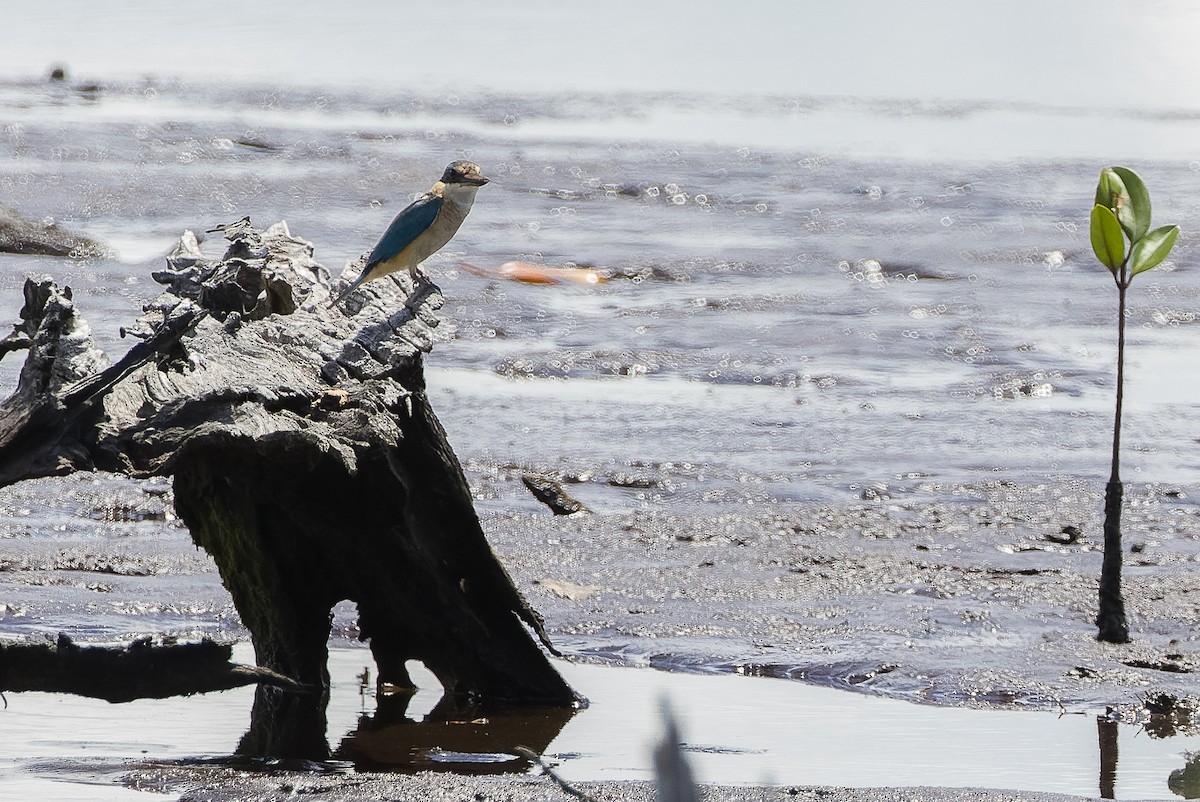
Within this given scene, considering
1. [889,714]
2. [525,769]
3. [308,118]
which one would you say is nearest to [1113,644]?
[889,714]

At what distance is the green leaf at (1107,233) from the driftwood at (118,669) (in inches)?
128

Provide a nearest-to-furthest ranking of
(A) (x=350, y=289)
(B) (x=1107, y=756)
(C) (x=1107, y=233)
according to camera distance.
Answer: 1. (B) (x=1107, y=756)
2. (A) (x=350, y=289)
3. (C) (x=1107, y=233)

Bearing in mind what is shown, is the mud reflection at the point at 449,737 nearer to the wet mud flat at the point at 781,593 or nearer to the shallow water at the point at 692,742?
the shallow water at the point at 692,742

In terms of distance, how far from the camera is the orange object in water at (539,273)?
1255cm

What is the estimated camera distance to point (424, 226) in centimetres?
638

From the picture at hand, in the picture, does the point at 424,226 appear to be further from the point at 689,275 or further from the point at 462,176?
the point at 689,275

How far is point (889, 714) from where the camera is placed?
5.34 meters

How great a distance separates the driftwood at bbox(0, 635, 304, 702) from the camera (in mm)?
3631

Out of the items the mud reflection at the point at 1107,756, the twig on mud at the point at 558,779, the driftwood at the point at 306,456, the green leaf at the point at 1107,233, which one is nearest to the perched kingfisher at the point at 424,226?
the driftwood at the point at 306,456

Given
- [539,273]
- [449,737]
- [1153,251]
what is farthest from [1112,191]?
[539,273]

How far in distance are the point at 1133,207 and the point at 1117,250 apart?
6.4 inches

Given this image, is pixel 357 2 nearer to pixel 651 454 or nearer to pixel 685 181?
pixel 685 181

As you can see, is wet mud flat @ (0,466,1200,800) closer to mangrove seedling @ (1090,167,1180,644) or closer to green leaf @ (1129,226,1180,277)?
mangrove seedling @ (1090,167,1180,644)

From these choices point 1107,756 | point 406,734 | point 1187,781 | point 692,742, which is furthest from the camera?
point 406,734
